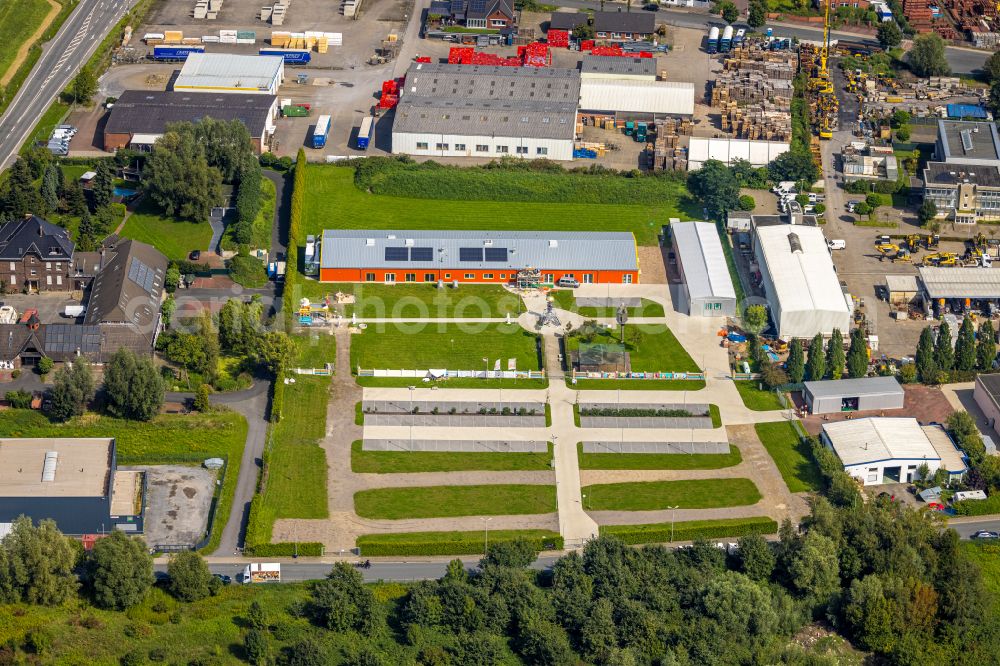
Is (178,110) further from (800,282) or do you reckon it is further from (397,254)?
(800,282)

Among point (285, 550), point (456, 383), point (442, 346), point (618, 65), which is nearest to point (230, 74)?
point (618, 65)

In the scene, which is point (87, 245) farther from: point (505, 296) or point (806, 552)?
point (806, 552)

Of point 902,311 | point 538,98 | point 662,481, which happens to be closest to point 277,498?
point 662,481

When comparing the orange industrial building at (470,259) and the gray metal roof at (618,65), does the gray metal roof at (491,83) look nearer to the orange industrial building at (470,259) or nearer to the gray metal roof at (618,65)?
the gray metal roof at (618,65)

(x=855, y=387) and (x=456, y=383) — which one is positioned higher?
(x=855, y=387)

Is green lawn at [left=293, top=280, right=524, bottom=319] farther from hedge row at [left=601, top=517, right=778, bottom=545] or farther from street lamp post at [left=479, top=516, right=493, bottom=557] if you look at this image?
hedge row at [left=601, top=517, right=778, bottom=545]
